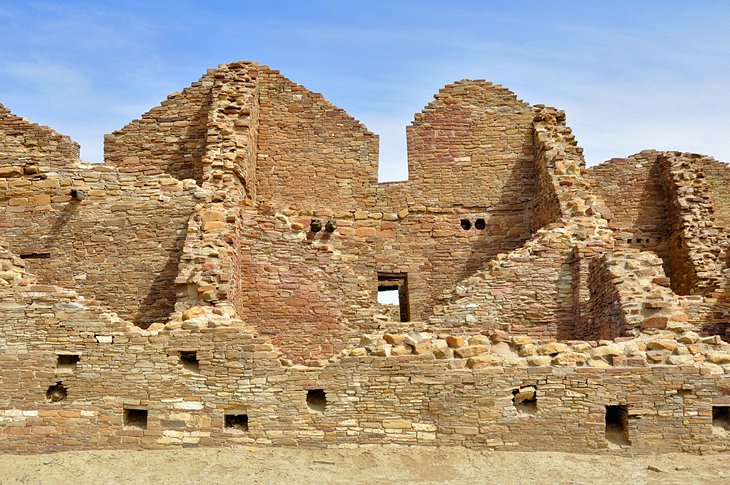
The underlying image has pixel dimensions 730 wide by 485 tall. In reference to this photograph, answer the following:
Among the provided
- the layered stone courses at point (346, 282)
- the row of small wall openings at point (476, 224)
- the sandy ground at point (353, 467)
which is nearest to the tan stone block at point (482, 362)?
the layered stone courses at point (346, 282)

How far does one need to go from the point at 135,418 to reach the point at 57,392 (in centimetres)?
126

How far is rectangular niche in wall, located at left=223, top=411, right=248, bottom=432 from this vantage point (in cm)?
1009

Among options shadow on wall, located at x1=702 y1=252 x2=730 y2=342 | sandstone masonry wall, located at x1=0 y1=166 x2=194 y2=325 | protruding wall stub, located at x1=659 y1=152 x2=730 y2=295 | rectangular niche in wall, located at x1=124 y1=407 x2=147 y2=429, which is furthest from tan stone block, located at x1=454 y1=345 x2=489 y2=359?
protruding wall stub, located at x1=659 y1=152 x2=730 y2=295

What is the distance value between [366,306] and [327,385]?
3811mm

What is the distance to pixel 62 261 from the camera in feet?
46.1

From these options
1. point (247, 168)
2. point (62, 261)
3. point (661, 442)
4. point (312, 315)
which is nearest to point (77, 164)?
point (62, 261)

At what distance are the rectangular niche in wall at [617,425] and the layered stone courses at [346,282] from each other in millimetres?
95

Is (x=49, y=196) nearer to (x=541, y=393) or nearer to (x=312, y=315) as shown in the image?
(x=312, y=315)

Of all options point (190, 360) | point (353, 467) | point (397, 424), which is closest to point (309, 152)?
point (190, 360)

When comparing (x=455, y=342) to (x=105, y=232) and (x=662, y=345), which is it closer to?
(x=662, y=345)

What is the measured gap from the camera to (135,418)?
33.8 ft

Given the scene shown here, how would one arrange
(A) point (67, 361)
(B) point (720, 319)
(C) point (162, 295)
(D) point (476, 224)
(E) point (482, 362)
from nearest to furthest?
(E) point (482, 362)
(A) point (67, 361)
(C) point (162, 295)
(B) point (720, 319)
(D) point (476, 224)

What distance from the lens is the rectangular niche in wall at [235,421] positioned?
10.1 meters

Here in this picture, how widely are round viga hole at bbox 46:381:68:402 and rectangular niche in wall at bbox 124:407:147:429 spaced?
100 cm
